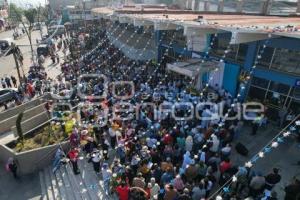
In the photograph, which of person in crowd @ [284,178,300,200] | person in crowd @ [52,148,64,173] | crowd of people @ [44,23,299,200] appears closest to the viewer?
person in crowd @ [284,178,300,200]

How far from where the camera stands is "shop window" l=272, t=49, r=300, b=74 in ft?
41.5

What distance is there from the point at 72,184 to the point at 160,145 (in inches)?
155

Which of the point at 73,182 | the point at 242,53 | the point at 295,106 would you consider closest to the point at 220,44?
the point at 242,53

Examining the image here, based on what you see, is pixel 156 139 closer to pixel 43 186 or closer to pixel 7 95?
pixel 43 186

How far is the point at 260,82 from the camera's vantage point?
14328 millimetres

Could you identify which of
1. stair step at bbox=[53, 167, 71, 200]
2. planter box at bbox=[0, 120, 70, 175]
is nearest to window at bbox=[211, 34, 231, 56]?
planter box at bbox=[0, 120, 70, 175]

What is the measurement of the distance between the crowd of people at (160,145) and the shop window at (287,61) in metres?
2.61

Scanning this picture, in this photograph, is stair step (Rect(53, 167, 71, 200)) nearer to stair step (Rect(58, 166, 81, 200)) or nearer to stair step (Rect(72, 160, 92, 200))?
stair step (Rect(58, 166, 81, 200))

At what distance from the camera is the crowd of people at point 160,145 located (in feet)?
29.0

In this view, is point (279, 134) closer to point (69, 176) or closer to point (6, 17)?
point (69, 176)

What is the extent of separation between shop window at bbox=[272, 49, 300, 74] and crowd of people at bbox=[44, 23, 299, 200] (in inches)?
103

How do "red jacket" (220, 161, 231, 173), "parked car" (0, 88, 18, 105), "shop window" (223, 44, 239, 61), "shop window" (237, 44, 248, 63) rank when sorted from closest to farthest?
"red jacket" (220, 161, 231, 173) < "shop window" (237, 44, 248, 63) < "shop window" (223, 44, 239, 61) < "parked car" (0, 88, 18, 105)

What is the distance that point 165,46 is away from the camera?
21.4 metres

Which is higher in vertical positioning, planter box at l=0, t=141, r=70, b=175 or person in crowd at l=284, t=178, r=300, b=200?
person in crowd at l=284, t=178, r=300, b=200
